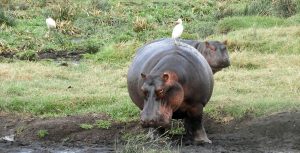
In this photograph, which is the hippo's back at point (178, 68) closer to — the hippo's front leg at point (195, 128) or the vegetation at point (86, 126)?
the hippo's front leg at point (195, 128)

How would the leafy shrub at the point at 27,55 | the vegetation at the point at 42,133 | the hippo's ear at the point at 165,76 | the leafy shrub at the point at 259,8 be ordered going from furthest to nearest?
the leafy shrub at the point at 259,8
the leafy shrub at the point at 27,55
the vegetation at the point at 42,133
the hippo's ear at the point at 165,76

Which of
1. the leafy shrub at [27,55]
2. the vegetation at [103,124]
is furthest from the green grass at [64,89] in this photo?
the leafy shrub at [27,55]

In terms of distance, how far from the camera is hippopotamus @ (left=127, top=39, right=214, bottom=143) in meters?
7.00

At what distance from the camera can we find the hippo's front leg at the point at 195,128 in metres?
7.89

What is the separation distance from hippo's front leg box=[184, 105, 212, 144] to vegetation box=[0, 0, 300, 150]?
2.25 ft

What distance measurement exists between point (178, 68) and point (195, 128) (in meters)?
0.86

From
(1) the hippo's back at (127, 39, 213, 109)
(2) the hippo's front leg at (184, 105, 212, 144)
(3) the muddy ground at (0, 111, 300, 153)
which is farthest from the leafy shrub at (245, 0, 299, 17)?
(2) the hippo's front leg at (184, 105, 212, 144)

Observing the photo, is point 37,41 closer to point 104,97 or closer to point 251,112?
point 104,97

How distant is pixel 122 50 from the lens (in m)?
14.9

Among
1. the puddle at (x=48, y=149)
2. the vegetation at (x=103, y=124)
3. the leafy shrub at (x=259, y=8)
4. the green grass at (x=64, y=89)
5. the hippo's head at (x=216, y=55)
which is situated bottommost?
the puddle at (x=48, y=149)

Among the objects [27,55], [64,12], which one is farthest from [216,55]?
[64,12]

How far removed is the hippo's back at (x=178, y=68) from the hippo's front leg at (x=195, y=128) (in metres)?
0.19

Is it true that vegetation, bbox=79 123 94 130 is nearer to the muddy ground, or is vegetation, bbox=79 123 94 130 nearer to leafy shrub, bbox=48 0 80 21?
the muddy ground

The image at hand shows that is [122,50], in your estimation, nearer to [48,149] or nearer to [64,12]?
[64,12]
